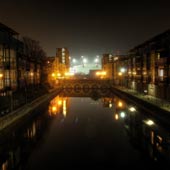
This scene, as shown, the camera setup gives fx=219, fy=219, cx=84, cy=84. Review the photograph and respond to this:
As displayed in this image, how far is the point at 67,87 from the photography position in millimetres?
84562

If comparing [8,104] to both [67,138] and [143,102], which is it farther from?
[143,102]

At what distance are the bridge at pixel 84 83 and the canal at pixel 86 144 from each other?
5271 cm

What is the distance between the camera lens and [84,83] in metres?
84.8

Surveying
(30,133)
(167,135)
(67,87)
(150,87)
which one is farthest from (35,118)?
(67,87)

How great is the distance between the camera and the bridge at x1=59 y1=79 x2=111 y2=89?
272ft

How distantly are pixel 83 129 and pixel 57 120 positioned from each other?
609 cm

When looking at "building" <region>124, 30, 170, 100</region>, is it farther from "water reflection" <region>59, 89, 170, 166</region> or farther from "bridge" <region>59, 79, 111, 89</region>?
"bridge" <region>59, 79, 111, 89</region>

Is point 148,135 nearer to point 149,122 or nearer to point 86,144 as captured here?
point 149,122

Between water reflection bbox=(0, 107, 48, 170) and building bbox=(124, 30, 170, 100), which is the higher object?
building bbox=(124, 30, 170, 100)

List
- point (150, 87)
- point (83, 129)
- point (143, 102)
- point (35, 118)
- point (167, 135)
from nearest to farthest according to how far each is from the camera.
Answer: point (167, 135), point (83, 129), point (35, 118), point (143, 102), point (150, 87)

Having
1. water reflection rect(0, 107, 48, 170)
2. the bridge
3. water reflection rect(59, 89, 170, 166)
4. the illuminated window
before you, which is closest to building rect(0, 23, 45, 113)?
water reflection rect(0, 107, 48, 170)

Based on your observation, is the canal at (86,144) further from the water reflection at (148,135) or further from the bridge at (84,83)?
the bridge at (84,83)

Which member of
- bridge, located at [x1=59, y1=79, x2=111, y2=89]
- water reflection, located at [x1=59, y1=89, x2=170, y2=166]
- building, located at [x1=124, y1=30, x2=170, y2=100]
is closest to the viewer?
water reflection, located at [x1=59, y1=89, x2=170, y2=166]

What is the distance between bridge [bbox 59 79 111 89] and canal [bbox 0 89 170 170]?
52.7 metres
